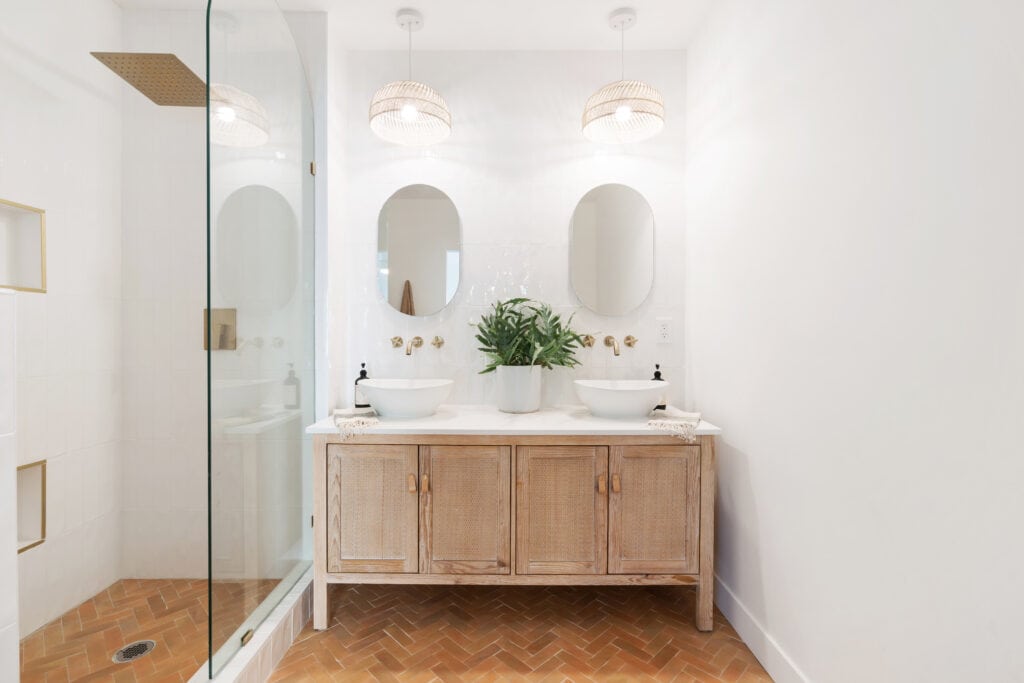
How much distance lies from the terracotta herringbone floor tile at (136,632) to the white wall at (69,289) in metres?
0.10

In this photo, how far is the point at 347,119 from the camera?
248 cm

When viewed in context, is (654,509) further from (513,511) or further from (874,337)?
(874,337)

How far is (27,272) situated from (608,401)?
2422 millimetres

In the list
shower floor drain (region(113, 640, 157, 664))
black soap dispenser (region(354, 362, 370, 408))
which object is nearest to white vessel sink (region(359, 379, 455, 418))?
black soap dispenser (region(354, 362, 370, 408))

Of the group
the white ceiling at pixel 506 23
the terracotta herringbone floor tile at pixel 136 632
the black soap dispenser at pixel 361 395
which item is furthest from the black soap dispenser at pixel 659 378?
the terracotta herringbone floor tile at pixel 136 632

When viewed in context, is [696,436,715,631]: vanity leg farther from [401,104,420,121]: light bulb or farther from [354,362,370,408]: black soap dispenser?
[401,104,420,121]: light bulb

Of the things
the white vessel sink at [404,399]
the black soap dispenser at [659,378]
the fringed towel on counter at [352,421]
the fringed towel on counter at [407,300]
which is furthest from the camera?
the fringed towel on counter at [407,300]

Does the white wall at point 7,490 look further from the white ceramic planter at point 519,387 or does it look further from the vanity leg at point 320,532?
the white ceramic planter at point 519,387

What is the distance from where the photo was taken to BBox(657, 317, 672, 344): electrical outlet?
2508 millimetres

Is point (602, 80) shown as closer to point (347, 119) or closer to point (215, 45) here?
point (347, 119)

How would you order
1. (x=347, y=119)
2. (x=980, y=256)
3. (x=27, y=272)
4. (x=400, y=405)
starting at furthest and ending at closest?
1. (x=347, y=119)
2. (x=400, y=405)
3. (x=27, y=272)
4. (x=980, y=256)

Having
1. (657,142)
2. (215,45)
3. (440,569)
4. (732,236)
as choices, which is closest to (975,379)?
(732,236)

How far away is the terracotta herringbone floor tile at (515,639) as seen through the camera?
1675mm

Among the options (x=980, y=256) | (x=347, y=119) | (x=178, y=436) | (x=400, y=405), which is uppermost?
(x=347, y=119)
